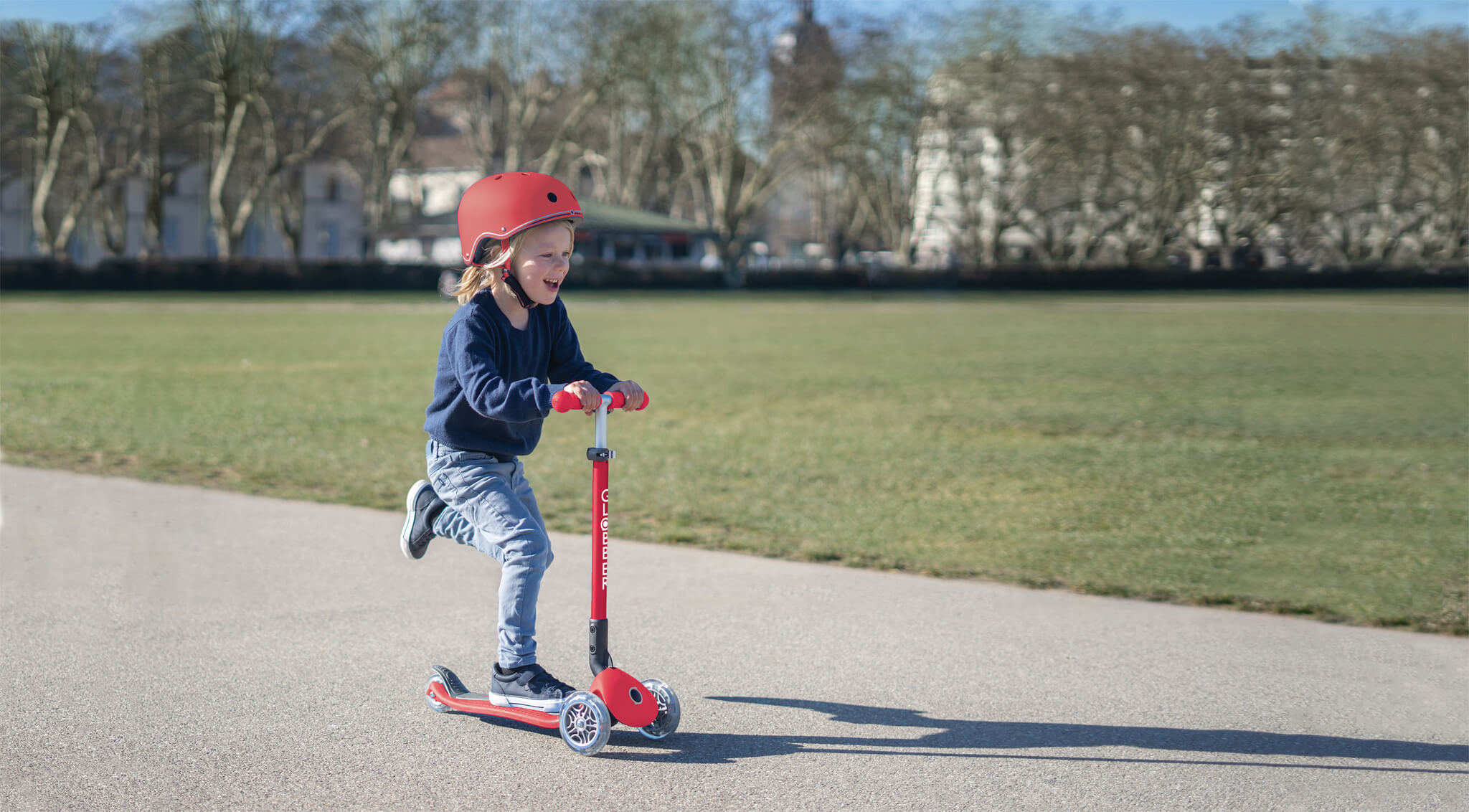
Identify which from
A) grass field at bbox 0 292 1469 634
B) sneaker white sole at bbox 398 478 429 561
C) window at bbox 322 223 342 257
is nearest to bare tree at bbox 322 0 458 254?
window at bbox 322 223 342 257

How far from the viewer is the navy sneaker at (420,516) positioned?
13.7 ft

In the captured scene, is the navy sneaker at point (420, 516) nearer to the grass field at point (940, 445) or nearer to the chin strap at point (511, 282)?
the chin strap at point (511, 282)

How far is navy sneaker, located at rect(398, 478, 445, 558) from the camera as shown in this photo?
4184 mm

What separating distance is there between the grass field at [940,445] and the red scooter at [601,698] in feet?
9.02

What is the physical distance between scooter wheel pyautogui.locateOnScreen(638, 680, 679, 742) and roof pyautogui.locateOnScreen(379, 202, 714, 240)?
5294 centimetres

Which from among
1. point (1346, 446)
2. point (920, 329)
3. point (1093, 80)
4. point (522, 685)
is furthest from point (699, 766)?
point (1093, 80)

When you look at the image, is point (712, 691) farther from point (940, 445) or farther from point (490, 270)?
point (940, 445)

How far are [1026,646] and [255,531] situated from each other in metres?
4.16

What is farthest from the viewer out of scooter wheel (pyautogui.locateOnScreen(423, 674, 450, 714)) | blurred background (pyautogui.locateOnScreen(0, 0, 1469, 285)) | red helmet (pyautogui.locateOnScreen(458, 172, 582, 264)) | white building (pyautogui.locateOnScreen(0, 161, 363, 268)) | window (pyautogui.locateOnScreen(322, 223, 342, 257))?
window (pyautogui.locateOnScreen(322, 223, 342, 257))

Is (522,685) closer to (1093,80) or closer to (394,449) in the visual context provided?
(394,449)

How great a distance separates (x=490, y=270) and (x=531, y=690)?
127 centimetres

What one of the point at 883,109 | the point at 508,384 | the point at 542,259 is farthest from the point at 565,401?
the point at 883,109

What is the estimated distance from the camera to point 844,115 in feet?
179

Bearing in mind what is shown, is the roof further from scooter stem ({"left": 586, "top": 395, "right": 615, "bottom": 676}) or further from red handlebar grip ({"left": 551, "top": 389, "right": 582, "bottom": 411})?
red handlebar grip ({"left": 551, "top": 389, "right": 582, "bottom": 411})
